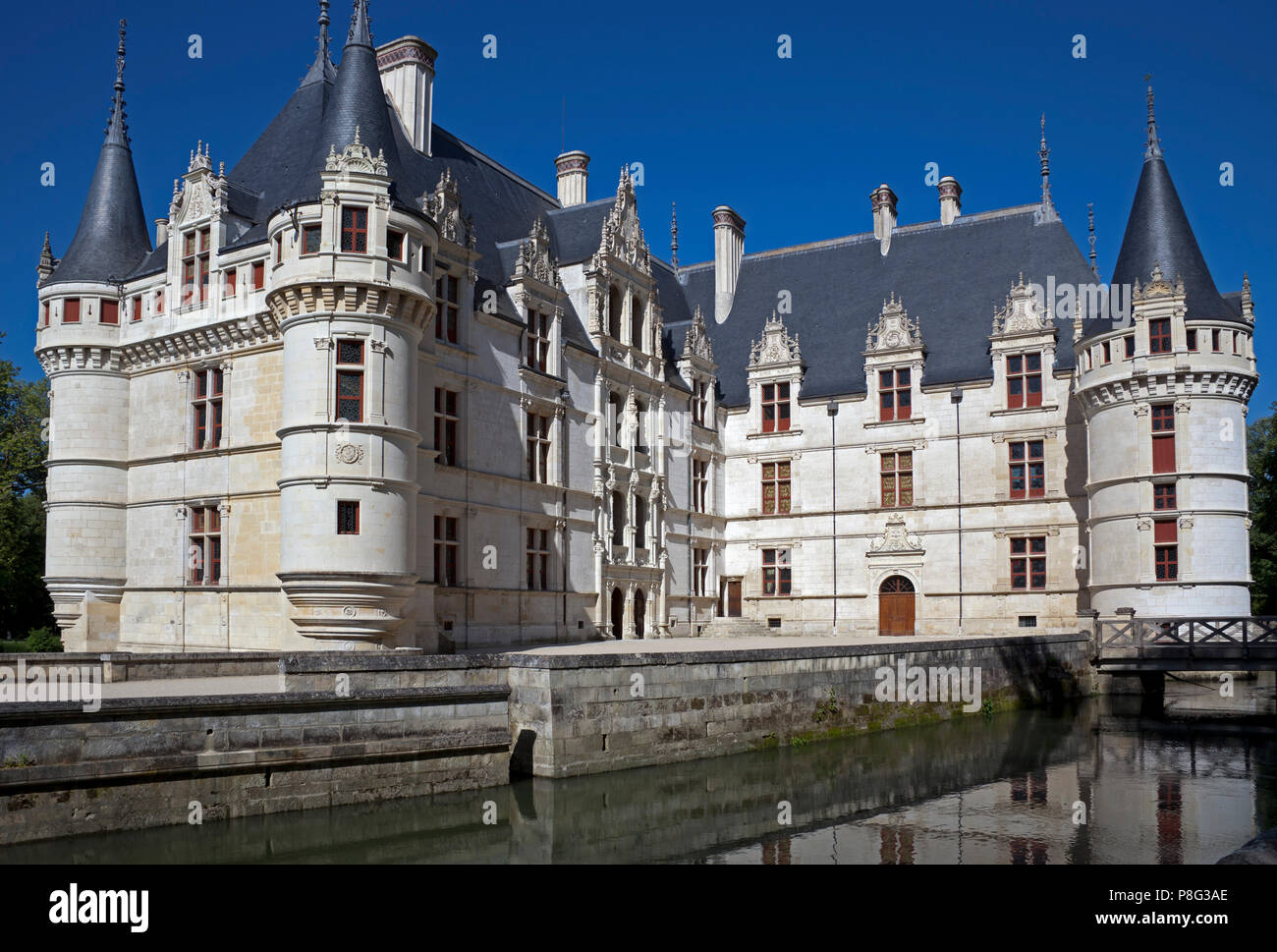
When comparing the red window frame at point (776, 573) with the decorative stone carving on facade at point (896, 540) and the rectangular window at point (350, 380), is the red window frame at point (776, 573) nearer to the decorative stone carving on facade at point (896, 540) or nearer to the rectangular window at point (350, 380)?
the decorative stone carving on facade at point (896, 540)

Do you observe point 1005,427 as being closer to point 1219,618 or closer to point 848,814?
point 1219,618

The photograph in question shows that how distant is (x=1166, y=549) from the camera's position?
27969mm

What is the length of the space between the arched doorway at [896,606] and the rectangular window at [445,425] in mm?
15827

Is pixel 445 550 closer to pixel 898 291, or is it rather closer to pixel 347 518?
pixel 347 518

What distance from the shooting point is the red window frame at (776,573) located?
35.6 m

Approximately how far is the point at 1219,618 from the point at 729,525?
51.8ft

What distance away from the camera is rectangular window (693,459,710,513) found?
35.2 metres

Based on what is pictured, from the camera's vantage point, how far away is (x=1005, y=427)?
32.6 m

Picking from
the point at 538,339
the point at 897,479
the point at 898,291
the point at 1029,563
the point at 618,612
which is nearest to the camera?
the point at 538,339

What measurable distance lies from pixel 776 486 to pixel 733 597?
4.03 meters

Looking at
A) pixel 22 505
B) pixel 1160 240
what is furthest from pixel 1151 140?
pixel 22 505

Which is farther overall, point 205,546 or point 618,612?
point 618,612

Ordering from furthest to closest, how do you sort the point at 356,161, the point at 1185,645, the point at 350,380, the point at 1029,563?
the point at 1029,563, the point at 1185,645, the point at 356,161, the point at 350,380

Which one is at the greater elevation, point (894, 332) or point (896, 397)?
point (894, 332)
